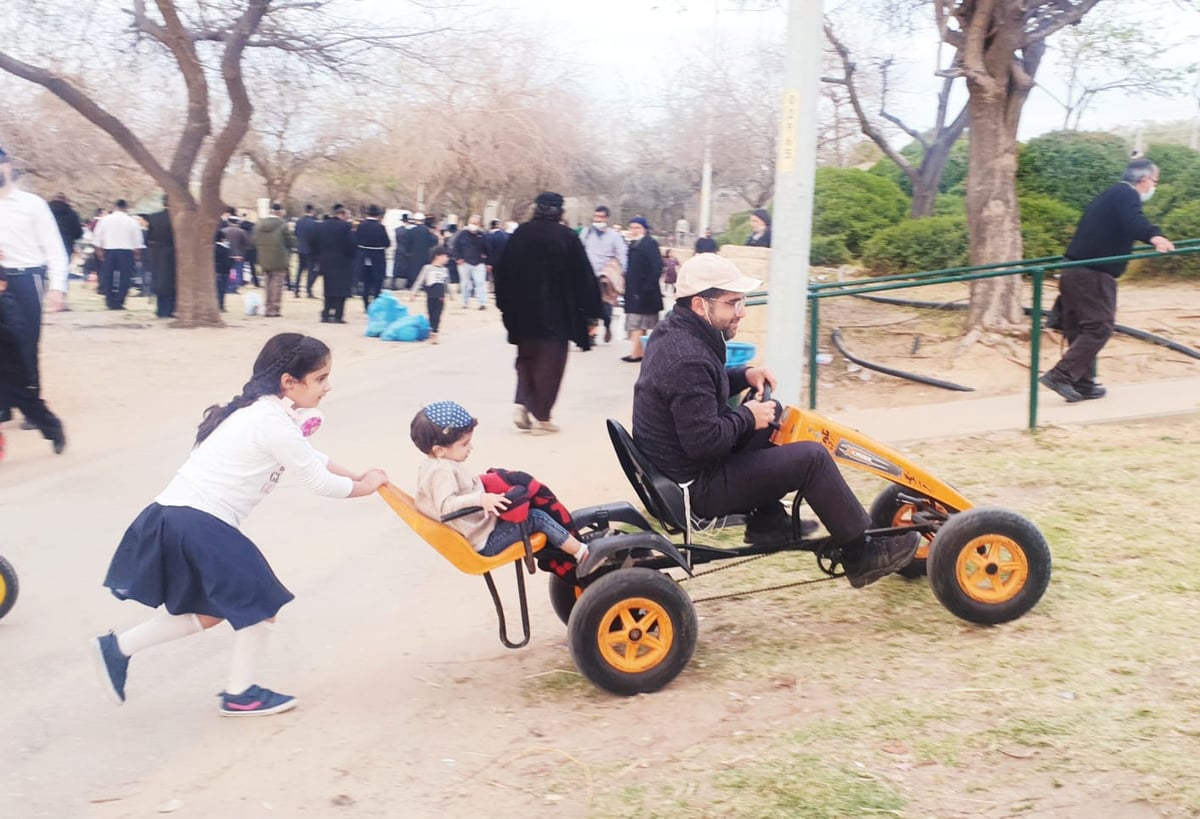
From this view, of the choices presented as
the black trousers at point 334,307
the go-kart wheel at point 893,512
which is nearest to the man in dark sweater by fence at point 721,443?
the go-kart wheel at point 893,512

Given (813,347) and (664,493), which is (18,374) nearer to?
(664,493)

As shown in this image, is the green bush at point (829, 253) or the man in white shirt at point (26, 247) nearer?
the man in white shirt at point (26, 247)

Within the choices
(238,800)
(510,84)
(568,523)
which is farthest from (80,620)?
(510,84)

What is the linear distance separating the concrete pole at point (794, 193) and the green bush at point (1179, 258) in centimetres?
1006

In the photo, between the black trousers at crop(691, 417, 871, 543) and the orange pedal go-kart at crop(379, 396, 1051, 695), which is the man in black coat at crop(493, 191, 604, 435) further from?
the black trousers at crop(691, 417, 871, 543)

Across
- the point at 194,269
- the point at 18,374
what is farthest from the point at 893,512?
the point at 194,269

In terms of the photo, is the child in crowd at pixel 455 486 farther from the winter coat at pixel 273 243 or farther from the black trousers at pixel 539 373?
the winter coat at pixel 273 243

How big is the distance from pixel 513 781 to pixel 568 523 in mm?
1081

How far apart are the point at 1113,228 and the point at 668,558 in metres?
6.07

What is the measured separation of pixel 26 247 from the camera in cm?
853

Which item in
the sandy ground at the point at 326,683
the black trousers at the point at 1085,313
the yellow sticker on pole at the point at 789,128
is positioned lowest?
the sandy ground at the point at 326,683

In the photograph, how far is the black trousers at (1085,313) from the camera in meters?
8.98

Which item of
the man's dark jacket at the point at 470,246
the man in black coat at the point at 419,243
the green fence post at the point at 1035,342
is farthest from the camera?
the man in black coat at the point at 419,243

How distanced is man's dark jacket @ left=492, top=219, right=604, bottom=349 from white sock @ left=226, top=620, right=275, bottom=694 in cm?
549
